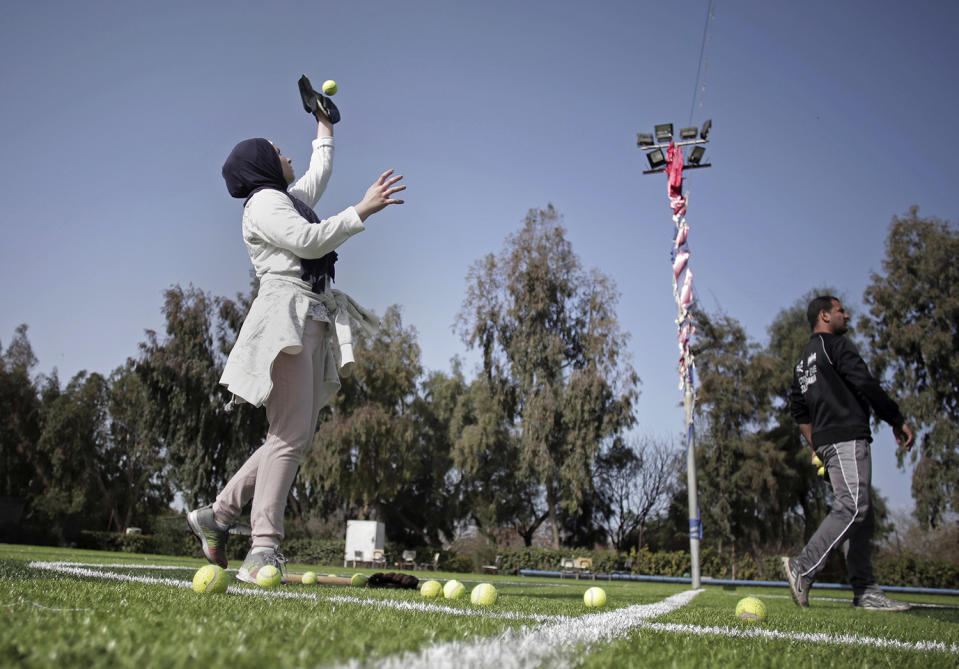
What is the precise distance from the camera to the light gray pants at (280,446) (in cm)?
333

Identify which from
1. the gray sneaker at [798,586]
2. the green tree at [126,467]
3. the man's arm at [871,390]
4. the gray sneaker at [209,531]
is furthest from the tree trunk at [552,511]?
the gray sneaker at [209,531]

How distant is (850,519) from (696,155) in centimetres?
1224

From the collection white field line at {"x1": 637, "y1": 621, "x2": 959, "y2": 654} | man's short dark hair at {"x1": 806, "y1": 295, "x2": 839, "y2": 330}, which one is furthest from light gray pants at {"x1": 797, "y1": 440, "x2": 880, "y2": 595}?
white field line at {"x1": 637, "y1": 621, "x2": 959, "y2": 654}

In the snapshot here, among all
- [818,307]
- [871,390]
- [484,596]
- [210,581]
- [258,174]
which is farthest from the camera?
[818,307]

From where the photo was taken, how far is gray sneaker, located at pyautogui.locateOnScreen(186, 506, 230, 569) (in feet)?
11.8

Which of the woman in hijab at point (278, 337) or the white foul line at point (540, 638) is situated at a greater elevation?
the woman in hijab at point (278, 337)

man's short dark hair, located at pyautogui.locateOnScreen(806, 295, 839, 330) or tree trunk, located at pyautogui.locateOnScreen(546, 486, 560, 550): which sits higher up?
man's short dark hair, located at pyautogui.locateOnScreen(806, 295, 839, 330)

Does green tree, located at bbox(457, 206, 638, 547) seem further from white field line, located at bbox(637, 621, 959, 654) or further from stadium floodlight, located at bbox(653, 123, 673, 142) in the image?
white field line, located at bbox(637, 621, 959, 654)

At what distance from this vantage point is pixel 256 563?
127 inches

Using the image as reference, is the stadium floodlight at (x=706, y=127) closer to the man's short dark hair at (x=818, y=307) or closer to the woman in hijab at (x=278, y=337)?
the man's short dark hair at (x=818, y=307)

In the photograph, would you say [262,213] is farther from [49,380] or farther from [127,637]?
[49,380]

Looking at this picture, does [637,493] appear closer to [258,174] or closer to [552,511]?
[552,511]

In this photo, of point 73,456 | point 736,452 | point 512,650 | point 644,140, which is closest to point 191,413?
point 73,456

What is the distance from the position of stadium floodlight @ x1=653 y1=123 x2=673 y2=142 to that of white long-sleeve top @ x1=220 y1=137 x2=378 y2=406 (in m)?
13.6
